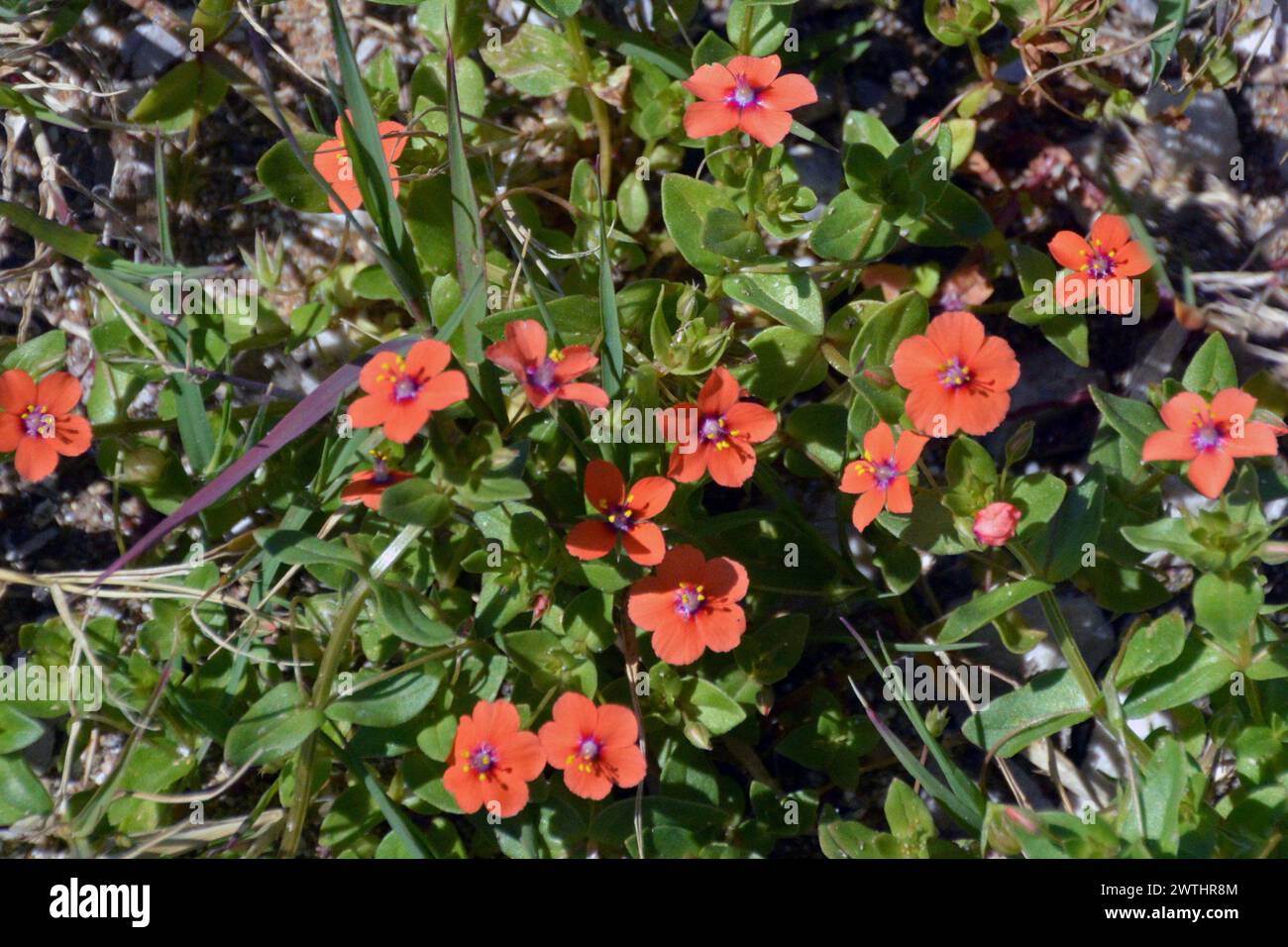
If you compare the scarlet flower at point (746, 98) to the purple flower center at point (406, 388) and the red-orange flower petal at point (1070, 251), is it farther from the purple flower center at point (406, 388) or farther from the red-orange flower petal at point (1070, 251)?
the purple flower center at point (406, 388)

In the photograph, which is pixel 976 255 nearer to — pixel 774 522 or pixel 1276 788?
pixel 774 522

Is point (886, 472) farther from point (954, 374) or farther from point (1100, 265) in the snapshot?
point (1100, 265)

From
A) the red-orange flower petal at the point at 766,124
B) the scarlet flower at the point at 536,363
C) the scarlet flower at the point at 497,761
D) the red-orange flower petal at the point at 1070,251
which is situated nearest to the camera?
the scarlet flower at the point at 536,363

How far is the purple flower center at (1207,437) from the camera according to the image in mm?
2344

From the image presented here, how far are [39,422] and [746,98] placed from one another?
6.21ft

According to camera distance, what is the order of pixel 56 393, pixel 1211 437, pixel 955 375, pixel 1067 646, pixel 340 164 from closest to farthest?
pixel 1211 437
pixel 955 375
pixel 1067 646
pixel 56 393
pixel 340 164

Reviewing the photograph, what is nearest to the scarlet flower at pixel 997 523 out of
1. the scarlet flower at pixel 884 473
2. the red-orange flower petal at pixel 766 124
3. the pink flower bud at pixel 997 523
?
the pink flower bud at pixel 997 523

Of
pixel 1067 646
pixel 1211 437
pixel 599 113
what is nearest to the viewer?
pixel 1211 437

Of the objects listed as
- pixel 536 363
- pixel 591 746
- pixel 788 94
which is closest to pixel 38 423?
pixel 536 363

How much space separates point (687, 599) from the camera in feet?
8.35

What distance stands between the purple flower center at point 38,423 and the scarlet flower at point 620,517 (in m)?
1.31

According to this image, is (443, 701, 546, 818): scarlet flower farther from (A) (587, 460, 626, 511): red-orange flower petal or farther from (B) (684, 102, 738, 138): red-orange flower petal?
(B) (684, 102, 738, 138): red-orange flower petal

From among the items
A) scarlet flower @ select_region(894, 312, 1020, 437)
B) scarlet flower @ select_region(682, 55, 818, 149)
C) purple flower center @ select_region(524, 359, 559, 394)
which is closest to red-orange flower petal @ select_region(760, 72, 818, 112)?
scarlet flower @ select_region(682, 55, 818, 149)

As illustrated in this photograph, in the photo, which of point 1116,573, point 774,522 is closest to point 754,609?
point 774,522
